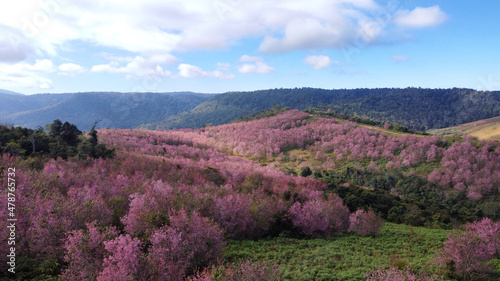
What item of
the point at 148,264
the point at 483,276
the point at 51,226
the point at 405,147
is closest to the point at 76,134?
the point at 51,226

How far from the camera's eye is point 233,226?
33281mm

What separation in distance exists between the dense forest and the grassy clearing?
0.54ft

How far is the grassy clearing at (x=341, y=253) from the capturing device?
76.2ft

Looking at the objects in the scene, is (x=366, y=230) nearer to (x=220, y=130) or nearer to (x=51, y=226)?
(x=51, y=226)

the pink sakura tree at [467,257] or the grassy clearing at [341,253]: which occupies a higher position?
the pink sakura tree at [467,257]

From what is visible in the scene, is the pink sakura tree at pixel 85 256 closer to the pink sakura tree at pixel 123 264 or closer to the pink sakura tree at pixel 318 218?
the pink sakura tree at pixel 123 264

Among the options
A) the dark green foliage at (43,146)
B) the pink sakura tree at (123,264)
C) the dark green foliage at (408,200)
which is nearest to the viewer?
the pink sakura tree at (123,264)

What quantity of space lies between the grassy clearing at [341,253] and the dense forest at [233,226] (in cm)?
16

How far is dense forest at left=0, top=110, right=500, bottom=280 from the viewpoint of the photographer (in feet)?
57.7

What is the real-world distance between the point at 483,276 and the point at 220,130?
569ft

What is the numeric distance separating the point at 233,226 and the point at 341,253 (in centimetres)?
1283

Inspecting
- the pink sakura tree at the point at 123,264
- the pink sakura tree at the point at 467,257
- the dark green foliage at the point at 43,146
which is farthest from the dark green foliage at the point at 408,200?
the dark green foliage at the point at 43,146

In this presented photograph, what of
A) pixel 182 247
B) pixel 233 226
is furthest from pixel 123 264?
pixel 233 226

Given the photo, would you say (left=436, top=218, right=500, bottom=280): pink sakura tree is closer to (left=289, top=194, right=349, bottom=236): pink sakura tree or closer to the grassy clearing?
the grassy clearing
